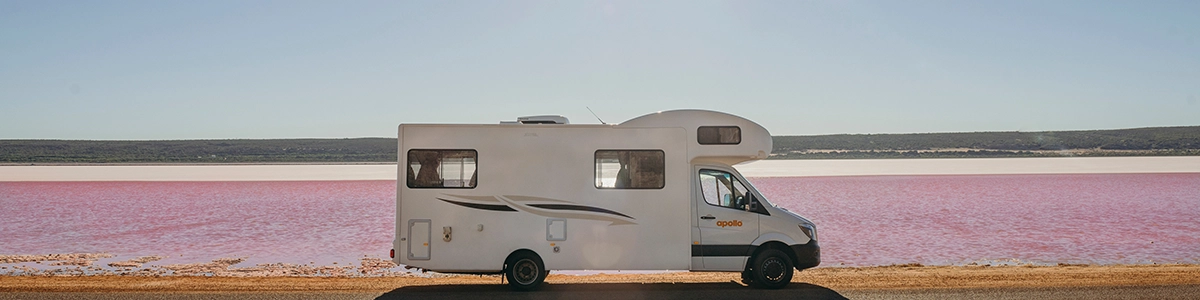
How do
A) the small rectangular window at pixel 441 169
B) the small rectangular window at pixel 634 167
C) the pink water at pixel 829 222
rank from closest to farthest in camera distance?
1. the small rectangular window at pixel 441 169
2. the small rectangular window at pixel 634 167
3. the pink water at pixel 829 222

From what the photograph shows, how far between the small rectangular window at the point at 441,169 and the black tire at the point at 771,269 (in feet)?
12.1

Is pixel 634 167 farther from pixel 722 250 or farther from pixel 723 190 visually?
pixel 722 250

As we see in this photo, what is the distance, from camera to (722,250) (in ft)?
36.1

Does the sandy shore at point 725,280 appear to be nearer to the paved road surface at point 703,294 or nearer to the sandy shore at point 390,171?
the paved road surface at point 703,294

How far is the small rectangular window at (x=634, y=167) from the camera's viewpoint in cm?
1075

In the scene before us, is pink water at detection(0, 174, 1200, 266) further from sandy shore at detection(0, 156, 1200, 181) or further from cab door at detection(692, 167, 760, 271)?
sandy shore at detection(0, 156, 1200, 181)

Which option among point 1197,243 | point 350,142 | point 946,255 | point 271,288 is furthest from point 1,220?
point 350,142

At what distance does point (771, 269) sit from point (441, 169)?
4.31 m

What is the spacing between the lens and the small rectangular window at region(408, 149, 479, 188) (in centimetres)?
1063

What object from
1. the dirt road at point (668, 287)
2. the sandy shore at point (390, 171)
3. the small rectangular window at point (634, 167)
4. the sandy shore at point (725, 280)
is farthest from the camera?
the sandy shore at point (390, 171)

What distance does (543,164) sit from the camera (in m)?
10.7

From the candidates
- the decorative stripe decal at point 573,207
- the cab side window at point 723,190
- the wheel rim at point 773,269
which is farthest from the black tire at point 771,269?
the decorative stripe decal at point 573,207

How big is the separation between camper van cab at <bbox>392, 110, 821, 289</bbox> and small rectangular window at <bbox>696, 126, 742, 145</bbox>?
0.91 ft

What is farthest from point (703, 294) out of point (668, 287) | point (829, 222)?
point (829, 222)
